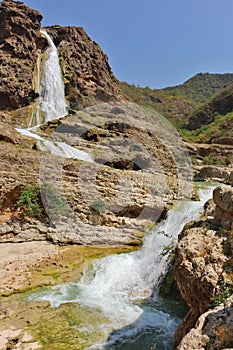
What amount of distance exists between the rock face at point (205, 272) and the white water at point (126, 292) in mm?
1542

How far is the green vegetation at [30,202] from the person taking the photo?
10.0 m

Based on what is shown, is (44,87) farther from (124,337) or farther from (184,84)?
(184,84)

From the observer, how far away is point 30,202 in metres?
10.1

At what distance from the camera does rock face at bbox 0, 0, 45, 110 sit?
2536cm

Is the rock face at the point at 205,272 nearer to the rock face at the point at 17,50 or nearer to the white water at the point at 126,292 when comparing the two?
the white water at the point at 126,292

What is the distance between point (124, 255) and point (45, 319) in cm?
394

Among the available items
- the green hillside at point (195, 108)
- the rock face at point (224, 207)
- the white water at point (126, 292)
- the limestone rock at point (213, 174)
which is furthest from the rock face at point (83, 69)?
the rock face at point (224, 207)

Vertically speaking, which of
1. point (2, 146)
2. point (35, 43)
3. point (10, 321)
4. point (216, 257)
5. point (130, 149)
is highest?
point (35, 43)

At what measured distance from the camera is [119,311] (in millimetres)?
6133

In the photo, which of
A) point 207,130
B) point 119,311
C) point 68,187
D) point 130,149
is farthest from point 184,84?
point 119,311

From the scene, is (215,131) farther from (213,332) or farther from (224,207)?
(213,332)

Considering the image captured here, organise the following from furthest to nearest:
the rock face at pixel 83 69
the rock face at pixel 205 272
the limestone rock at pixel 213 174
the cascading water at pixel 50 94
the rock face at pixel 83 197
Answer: the rock face at pixel 83 69 < the cascading water at pixel 50 94 < the limestone rock at pixel 213 174 < the rock face at pixel 83 197 < the rock face at pixel 205 272

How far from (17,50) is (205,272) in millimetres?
29517

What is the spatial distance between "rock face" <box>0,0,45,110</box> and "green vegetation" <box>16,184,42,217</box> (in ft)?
58.0
